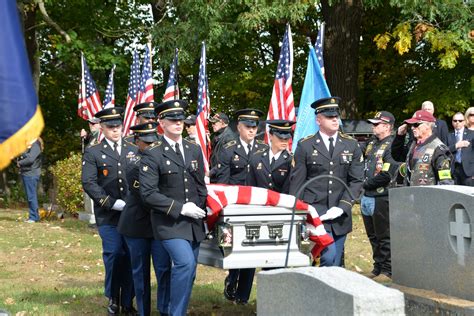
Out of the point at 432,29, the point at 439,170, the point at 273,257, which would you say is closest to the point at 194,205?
the point at 273,257

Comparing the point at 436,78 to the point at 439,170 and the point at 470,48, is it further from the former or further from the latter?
the point at 439,170

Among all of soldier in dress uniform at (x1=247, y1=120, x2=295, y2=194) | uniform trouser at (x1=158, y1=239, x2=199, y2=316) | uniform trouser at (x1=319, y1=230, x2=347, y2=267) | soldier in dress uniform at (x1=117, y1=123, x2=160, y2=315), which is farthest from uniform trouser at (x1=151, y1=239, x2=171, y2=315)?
soldier in dress uniform at (x1=247, y1=120, x2=295, y2=194)

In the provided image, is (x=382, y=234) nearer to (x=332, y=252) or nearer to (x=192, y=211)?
(x=332, y=252)

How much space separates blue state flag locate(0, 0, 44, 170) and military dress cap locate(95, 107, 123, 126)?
167 inches

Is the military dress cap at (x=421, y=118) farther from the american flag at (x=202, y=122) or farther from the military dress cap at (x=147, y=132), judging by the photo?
the american flag at (x=202, y=122)

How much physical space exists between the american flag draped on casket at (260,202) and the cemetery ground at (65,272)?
1.58 metres

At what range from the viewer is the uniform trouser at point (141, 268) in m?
8.90

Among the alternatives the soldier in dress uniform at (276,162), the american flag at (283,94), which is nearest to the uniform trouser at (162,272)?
the soldier in dress uniform at (276,162)

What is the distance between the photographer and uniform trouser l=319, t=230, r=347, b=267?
859 centimetres

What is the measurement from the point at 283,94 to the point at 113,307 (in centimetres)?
502

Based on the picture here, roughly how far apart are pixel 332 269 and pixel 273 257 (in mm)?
3193

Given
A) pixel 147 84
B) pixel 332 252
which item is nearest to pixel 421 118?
pixel 332 252

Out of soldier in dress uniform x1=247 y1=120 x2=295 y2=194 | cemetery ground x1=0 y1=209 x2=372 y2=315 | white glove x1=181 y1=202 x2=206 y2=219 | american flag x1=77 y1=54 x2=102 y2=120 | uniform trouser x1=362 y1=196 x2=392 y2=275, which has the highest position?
american flag x1=77 y1=54 x2=102 y2=120

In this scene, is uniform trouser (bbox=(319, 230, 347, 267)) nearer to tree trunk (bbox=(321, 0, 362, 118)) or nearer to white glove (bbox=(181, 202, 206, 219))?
white glove (bbox=(181, 202, 206, 219))
